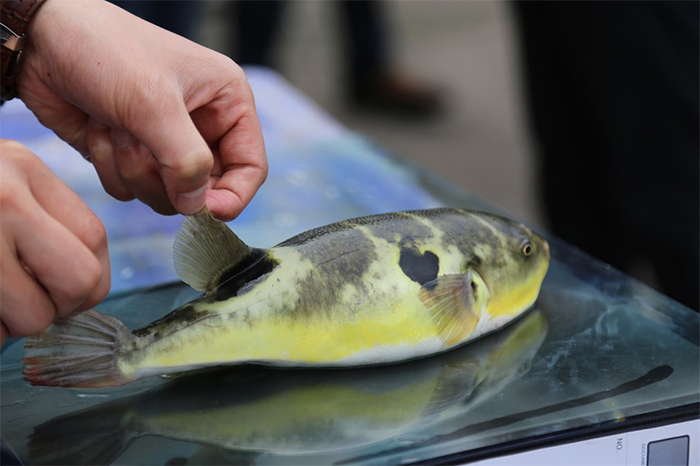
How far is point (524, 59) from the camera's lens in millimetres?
2533

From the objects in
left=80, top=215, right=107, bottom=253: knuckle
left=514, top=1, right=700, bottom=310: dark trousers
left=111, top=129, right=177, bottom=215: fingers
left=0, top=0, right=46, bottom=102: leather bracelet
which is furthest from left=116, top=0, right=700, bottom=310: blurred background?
left=80, top=215, right=107, bottom=253: knuckle

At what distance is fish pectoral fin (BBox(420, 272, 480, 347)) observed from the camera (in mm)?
1081

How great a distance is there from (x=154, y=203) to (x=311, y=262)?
25cm

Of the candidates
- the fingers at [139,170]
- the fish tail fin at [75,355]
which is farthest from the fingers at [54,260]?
the fingers at [139,170]

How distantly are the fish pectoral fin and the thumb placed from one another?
329 mm

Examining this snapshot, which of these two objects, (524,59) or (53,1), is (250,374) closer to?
(53,1)

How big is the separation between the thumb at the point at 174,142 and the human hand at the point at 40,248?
0.11 metres

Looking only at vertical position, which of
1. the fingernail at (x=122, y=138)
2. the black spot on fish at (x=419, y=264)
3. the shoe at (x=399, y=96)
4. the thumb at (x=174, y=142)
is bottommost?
the shoe at (x=399, y=96)

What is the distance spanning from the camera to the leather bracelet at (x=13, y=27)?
3.45 ft

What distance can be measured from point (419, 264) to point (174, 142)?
36 centimetres

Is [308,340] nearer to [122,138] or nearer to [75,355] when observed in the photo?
[75,355]

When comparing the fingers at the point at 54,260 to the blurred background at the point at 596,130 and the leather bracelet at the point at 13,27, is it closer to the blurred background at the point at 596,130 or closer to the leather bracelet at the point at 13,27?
the leather bracelet at the point at 13,27

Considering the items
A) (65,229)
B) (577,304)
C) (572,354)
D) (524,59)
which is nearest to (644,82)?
(524,59)

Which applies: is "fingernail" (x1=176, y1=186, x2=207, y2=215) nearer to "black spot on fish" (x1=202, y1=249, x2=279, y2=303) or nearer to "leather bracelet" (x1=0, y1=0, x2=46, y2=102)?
"black spot on fish" (x1=202, y1=249, x2=279, y2=303)
